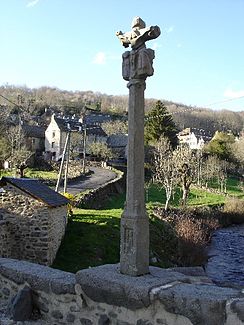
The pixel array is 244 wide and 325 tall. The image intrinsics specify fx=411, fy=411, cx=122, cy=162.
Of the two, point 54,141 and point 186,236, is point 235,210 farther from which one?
point 54,141

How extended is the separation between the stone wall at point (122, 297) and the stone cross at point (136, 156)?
1.00ft

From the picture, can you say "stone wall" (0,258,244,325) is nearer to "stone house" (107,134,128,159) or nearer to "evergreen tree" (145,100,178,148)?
"evergreen tree" (145,100,178,148)

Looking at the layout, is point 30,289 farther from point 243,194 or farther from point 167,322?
point 243,194

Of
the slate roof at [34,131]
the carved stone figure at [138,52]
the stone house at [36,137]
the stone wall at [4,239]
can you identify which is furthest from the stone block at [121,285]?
the slate roof at [34,131]

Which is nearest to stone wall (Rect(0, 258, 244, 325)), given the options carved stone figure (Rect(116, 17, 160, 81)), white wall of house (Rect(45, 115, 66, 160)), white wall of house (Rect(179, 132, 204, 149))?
carved stone figure (Rect(116, 17, 160, 81))

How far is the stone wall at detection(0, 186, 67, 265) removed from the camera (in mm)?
12688

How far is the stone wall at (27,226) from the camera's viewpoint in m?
12.7

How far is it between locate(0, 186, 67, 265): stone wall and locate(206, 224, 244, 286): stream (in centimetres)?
623

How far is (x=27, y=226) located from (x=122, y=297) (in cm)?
838

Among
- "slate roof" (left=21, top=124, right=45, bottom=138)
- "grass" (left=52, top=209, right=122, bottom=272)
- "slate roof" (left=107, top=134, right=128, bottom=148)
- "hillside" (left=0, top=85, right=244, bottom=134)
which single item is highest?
"hillside" (left=0, top=85, right=244, bottom=134)

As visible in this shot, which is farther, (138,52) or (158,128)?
(158,128)

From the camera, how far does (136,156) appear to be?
561 centimetres

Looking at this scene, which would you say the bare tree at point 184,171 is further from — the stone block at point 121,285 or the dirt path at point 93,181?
the stone block at point 121,285

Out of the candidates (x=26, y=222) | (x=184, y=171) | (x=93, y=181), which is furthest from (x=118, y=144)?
(x=26, y=222)
